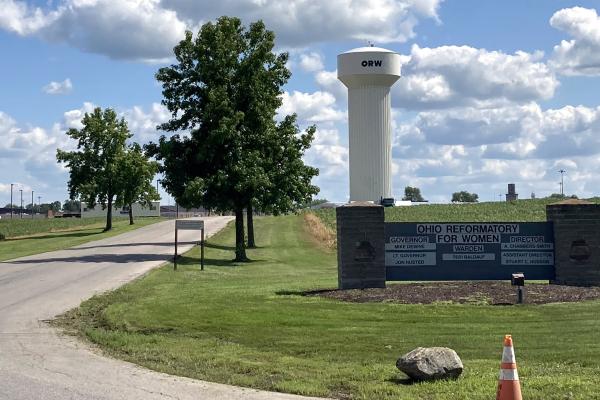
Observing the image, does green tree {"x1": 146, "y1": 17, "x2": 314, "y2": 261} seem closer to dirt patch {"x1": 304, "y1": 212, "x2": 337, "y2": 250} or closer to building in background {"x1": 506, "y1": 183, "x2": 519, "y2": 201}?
Answer: dirt patch {"x1": 304, "y1": 212, "x2": 337, "y2": 250}

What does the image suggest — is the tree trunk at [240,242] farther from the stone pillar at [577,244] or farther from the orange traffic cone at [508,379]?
the orange traffic cone at [508,379]

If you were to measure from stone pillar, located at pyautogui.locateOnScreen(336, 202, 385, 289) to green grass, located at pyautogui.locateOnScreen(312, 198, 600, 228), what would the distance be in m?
44.8

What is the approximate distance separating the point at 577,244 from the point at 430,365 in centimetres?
1168

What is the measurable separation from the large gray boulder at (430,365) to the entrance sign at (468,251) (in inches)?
396

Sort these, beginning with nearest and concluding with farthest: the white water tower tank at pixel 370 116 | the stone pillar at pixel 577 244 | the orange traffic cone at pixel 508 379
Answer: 1. the orange traffic cone at pixel 508 379
2. the stone pillar at pixel 577 244
3. the white water tower tank at pixel 370 116

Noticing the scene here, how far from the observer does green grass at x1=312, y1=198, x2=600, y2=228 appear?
65.5 metres

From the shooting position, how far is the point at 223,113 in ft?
122

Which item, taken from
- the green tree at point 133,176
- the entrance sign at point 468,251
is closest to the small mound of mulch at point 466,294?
the entrance sign at point 468,251

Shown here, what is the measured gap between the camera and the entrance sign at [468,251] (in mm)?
20219

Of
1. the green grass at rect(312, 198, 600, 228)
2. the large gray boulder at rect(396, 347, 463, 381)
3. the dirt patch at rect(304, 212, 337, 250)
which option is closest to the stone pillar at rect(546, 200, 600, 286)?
the large gray boulder at rect(396, 347, 463, 381)

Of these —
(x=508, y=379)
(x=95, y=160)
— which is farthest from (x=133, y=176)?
(x=508, y=379)

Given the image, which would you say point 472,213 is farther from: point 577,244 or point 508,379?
point 508,379

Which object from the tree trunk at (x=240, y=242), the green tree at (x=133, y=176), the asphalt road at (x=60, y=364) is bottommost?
the asphalt road at (x=60, y=364)

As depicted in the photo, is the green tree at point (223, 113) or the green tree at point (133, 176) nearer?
the green tree at point (223, 113)
